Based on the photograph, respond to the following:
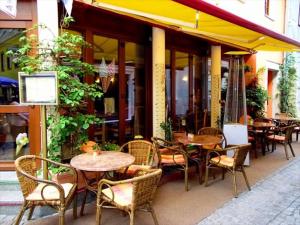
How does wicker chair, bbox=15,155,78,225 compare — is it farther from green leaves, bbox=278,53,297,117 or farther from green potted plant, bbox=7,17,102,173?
green leaves, bbox=278,53,297,117

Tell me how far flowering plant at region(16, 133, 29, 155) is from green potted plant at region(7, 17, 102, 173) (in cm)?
77

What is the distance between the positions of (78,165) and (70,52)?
6.01 ft

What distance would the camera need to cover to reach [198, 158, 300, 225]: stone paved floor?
161 inches

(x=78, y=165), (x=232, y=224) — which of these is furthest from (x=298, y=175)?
(x=78, y=165)

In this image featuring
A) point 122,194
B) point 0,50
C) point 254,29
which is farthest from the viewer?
point 254,29

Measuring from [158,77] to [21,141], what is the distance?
11.4 ft

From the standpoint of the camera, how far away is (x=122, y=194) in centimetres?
362

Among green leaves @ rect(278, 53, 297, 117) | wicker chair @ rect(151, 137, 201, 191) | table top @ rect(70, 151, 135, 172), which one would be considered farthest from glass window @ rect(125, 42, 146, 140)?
green leaves @ rect(278, 53, 297, 117)

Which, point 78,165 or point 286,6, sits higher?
point 286,6

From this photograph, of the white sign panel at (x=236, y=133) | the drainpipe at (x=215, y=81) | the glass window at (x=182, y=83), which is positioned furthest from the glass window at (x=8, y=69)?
the drainpipe at (x=215, y=81)

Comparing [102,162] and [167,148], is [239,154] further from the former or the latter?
[102,162]

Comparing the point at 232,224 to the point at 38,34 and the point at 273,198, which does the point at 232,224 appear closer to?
the point at 273,198

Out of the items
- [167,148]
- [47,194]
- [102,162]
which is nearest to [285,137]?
[167,148]

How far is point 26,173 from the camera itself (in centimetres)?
352
